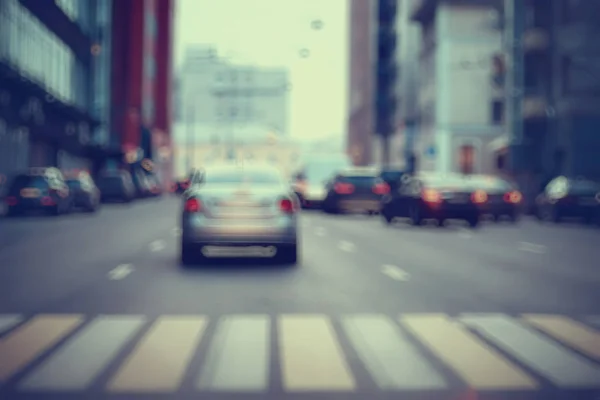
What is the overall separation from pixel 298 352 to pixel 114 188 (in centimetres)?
4212

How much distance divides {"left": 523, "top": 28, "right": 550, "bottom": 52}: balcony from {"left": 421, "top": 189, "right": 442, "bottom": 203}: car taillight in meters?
26.5

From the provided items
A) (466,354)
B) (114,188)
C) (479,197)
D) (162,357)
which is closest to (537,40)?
(114,188)

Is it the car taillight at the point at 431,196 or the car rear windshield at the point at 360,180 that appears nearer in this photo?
the car taillight at the point at 431,196

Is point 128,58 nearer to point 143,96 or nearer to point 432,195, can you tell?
point 143,96

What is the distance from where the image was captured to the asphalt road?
6.70 meters

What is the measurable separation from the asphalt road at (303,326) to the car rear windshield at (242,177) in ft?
3.98

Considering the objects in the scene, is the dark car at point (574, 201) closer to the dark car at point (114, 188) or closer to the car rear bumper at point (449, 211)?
the car rear bumper at point (449, 211)

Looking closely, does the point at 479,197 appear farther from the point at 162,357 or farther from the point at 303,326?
the point at 162,357

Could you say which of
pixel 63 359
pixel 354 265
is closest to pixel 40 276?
pixel 354 265

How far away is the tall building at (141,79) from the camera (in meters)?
85.2

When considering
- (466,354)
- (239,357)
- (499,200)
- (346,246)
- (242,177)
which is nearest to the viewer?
(239,357)

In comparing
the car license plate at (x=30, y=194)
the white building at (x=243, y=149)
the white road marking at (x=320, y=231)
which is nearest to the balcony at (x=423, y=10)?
the car license plate at (x=30, y=194)

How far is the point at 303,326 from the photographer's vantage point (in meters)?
9.30

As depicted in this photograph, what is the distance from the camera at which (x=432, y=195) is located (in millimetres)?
27906
